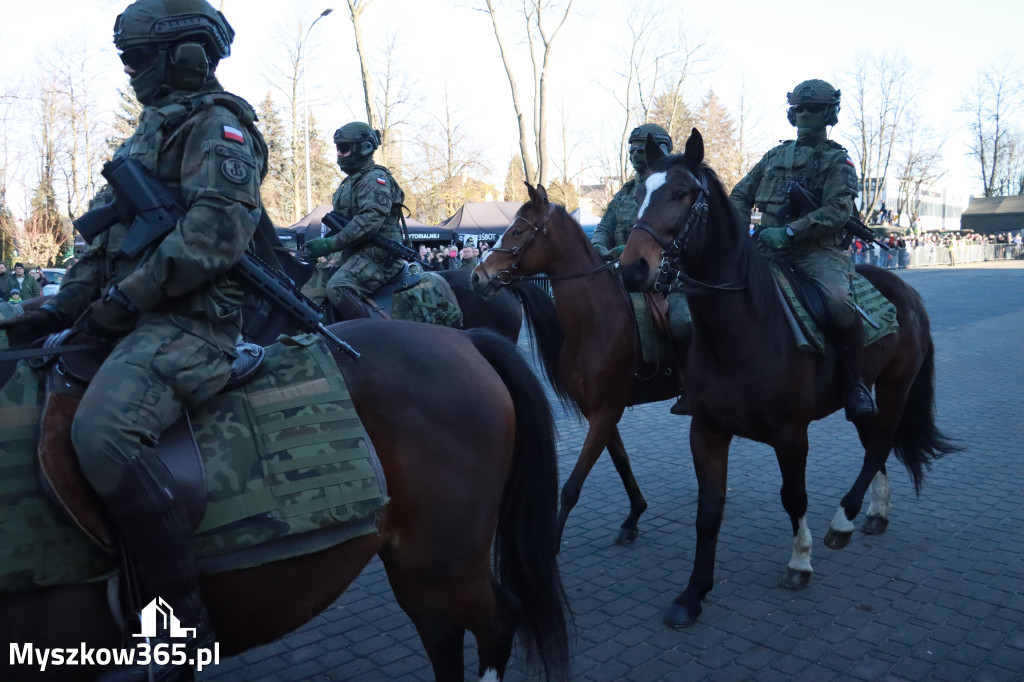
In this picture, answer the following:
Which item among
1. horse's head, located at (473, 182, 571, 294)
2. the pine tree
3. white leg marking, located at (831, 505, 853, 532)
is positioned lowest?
white leg marking, located at (831, 505, 853, 532)

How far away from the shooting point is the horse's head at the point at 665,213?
395 cm

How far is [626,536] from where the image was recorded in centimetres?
536

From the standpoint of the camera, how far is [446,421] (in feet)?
9.20

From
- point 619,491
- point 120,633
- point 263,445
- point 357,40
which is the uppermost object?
point 357,40

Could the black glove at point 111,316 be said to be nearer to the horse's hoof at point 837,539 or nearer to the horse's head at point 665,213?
the horse's head at point 665,213

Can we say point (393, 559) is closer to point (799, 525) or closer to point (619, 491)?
point (799, 525)

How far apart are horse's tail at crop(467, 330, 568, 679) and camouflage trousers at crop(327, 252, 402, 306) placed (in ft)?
13.1

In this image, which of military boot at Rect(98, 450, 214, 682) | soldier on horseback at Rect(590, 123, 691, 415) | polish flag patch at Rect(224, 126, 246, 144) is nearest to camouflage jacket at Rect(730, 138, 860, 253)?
soldier on horseback at Rect(590, 123, 691, 415)

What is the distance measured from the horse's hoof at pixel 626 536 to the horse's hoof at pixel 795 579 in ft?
3.60

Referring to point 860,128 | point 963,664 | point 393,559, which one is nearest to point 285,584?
point 393,559

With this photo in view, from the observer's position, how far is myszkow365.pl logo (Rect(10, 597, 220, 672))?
7.49 ft

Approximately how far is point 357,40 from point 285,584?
2059 centimetres

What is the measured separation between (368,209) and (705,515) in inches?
155

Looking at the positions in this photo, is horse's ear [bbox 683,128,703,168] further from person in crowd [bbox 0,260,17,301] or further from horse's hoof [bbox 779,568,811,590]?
person in crowd [bbox 0,260,17,301]
